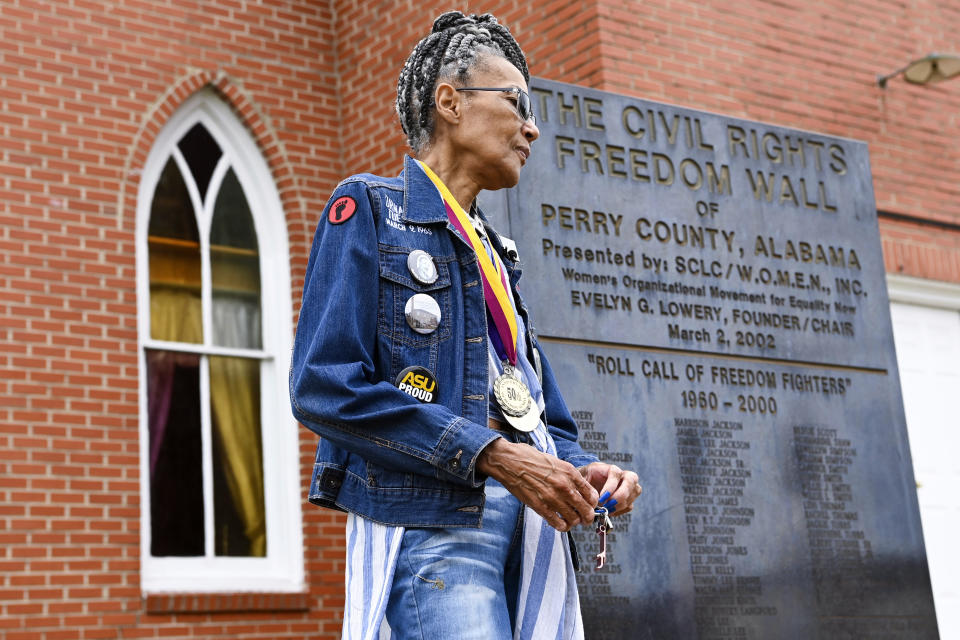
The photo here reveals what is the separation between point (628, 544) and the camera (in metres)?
4.92

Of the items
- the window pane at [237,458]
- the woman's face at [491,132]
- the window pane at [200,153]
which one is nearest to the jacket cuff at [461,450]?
the woman's face at [491,132]

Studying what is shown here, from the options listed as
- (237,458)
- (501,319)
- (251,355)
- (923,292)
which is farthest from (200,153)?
(501,319)

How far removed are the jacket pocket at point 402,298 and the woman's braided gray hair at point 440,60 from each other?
1.44 ft

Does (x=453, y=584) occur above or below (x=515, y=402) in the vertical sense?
below

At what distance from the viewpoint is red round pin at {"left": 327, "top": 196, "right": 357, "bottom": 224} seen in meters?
2.72

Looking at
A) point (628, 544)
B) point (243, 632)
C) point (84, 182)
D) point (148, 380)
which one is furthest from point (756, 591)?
point (84, 182)

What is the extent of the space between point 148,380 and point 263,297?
1.05 meters

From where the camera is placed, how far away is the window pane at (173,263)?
888cm

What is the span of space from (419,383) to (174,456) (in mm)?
6372

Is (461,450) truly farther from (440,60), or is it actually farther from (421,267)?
(440,60)

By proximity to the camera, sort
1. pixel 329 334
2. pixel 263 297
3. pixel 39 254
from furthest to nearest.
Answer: pixel 263 297 < pixel 39 254 < pixel 329 334

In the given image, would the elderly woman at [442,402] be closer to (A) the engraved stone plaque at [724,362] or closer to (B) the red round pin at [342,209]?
(B) the red round pin at [342,209]

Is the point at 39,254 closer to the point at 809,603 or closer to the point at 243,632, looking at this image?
the point at 243,632

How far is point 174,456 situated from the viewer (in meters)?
8.71
